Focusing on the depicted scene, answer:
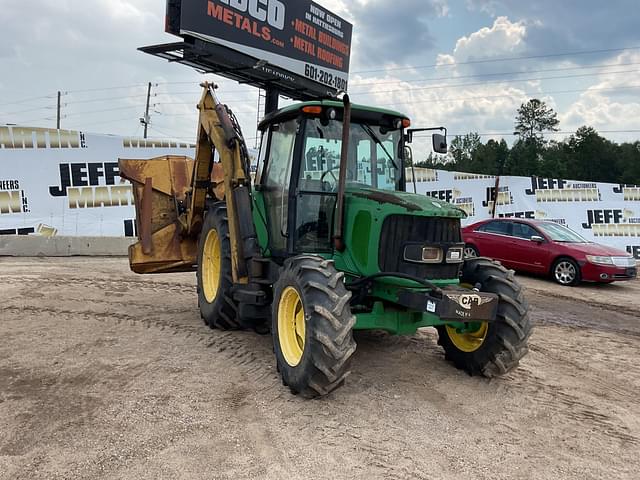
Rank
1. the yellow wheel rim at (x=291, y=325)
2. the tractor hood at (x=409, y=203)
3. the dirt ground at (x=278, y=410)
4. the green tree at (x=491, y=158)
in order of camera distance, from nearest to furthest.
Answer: the dirt ground at (x=278, y=410)
the tractor hood at (x=409, y=203)
the yellow wheel rim at (x=291, y=325)
the green tree at (x=491, y=158)

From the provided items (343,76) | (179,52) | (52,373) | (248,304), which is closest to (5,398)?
(52,373)

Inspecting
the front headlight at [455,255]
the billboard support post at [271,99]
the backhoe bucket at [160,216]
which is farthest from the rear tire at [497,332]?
the billboard support post at [271,99]

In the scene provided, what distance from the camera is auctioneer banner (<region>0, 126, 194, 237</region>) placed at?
516 inches

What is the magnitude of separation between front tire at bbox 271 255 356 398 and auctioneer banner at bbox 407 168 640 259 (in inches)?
521

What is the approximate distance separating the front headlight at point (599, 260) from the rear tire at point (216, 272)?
8150mm

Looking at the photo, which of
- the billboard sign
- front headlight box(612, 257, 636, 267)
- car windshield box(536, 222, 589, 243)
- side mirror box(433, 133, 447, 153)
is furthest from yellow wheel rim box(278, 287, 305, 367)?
the billboard sign

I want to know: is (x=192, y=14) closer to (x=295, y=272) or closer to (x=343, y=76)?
(x=343, y=76)

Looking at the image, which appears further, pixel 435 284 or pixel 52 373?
pixel 52 373

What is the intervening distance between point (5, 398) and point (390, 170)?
153 inches

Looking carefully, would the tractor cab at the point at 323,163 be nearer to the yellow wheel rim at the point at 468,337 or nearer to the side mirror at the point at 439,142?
the side mirror at the point at 439,142

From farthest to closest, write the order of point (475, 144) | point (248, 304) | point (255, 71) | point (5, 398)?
point (475, 144) → point (255, 71) → point (248, 304) → point (5, 398)

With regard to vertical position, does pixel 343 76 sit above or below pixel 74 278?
above

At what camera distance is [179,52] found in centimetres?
1280

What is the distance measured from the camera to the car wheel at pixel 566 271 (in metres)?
11.0
